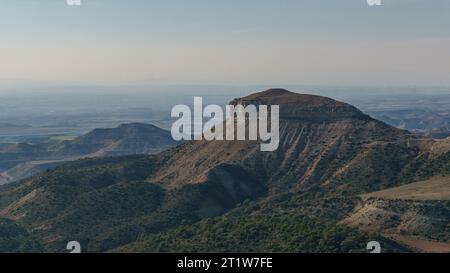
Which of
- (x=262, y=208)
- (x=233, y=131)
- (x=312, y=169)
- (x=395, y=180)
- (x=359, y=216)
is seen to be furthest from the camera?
(x=233, y=131)

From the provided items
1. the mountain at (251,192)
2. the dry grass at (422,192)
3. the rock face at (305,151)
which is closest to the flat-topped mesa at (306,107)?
the rock face at (305,151)

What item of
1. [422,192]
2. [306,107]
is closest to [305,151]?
[306,107]

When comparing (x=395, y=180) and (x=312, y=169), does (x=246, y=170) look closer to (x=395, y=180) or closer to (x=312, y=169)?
(x=312, y=169)

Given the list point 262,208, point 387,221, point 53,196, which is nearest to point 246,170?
point 262,208

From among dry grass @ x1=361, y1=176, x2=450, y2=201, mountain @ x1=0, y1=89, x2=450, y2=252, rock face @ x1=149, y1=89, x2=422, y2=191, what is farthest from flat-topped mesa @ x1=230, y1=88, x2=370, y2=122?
dry grass @ x1=361, y1=176, x2=450, y2=201

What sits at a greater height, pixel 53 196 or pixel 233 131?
pixel 233 131

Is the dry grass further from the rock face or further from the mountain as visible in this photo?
the rock face

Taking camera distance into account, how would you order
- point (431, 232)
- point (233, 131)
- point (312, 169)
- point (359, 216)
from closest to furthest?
point (431, 232)
point (359, 216)
point (312, 169)
point (233, 131)
